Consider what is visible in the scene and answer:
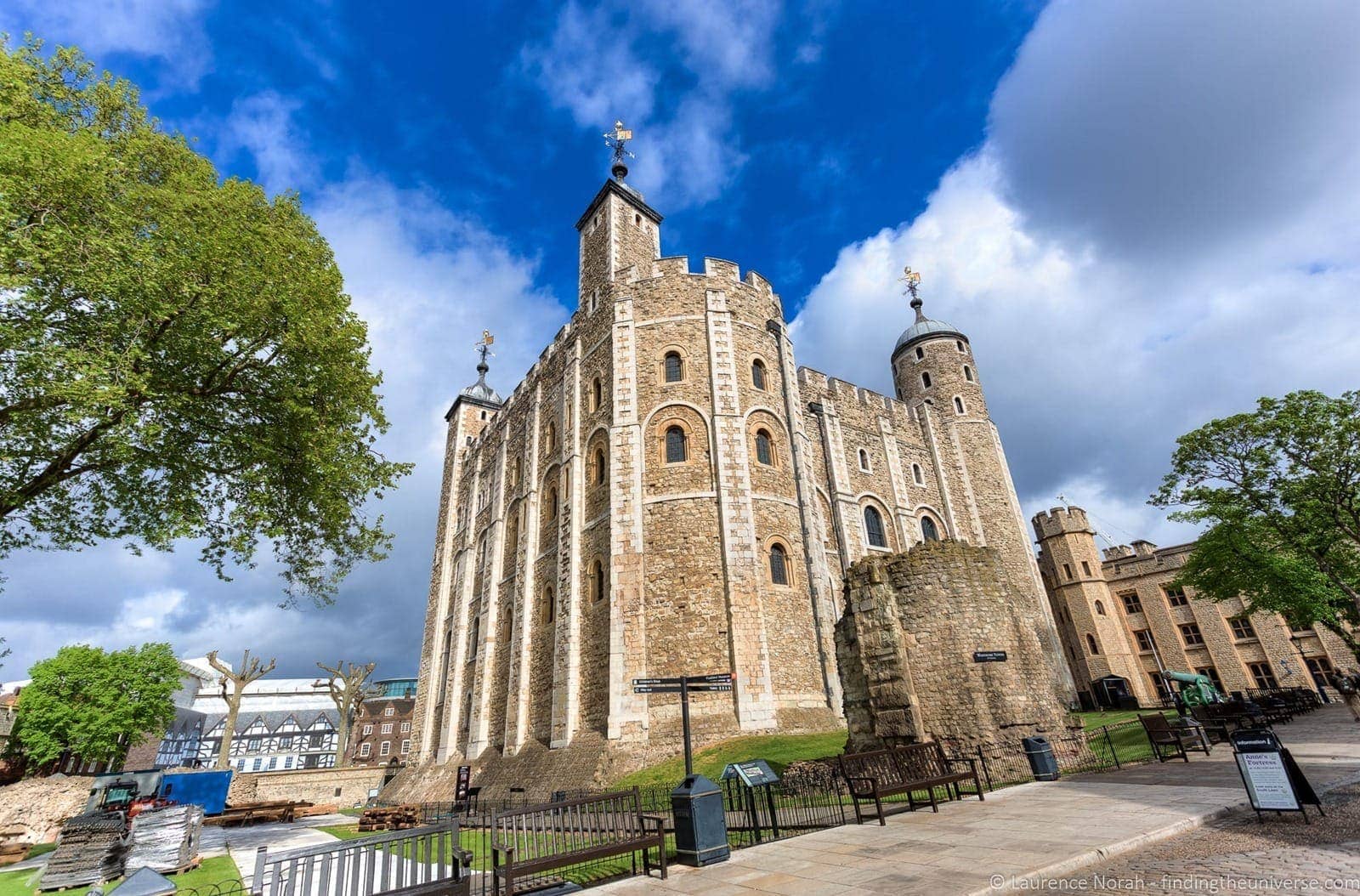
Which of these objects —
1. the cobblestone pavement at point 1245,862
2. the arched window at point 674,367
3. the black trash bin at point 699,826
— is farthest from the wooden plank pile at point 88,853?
the arched window at point 674,367

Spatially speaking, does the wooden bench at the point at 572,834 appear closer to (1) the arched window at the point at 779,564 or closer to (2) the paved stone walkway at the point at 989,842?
(2) the paved stone walkway at the point at 989,842

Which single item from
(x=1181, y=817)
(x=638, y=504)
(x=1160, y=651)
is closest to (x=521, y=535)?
(x=638, y=504)

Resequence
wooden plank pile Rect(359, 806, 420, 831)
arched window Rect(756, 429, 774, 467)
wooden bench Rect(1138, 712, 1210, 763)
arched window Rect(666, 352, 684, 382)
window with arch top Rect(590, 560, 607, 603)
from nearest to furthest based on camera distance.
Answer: wooden bench Rect(1138, 712, 1210, 763) → wooden plank pile Rect(359, 806, 420, 831) → window with arch top Rect(590, 560, 607, 603) → arched window Rect(756, 429, 774, 467) → arched window Rect(666, 352, 684, 382)

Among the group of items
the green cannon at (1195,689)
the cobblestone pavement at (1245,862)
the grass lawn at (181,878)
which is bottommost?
the grass lawn at (181,878)

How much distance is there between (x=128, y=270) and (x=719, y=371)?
48.8ft

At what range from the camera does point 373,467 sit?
15.0m

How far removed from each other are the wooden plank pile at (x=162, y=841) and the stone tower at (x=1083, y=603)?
38069 millimetres

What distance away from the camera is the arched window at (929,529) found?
30.1m

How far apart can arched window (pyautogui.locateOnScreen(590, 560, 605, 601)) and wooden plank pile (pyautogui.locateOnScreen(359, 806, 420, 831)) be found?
7112 millimetres

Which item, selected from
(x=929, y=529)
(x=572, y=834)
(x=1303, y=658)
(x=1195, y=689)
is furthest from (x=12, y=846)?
(x=1303, y=658)

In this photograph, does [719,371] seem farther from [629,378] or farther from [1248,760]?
[1248,760]

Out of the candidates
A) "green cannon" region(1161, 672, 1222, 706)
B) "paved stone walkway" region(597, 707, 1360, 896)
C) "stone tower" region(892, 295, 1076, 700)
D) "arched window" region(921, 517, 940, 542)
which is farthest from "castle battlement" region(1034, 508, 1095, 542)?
"paved stone walkway" region(597, 707, 1360, 896)

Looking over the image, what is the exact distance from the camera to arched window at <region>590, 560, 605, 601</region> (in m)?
18.8

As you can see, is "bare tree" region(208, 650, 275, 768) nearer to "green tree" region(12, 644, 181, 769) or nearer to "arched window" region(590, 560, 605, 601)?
"green tree" region(12, 644, 181, 769)
